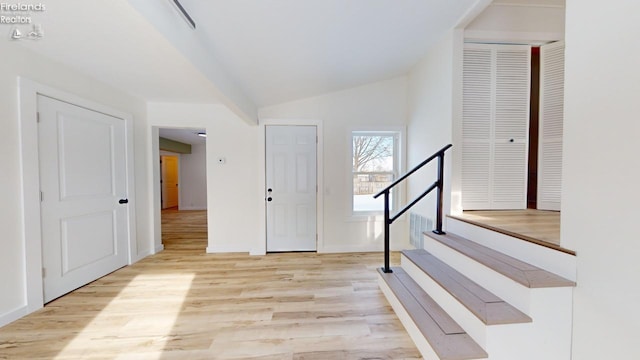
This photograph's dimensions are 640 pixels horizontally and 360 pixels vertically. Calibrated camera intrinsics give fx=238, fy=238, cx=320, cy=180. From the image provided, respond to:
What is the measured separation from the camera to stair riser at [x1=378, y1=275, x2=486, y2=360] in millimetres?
1461

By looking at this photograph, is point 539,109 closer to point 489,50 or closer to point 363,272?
point 489,50

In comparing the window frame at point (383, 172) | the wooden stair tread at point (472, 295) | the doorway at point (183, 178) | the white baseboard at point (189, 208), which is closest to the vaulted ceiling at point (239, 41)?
the window frame at point (383, 172)

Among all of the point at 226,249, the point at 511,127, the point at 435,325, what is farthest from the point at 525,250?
the point at 226,249

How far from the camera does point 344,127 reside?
12.0 ft

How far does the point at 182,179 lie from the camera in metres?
8.52

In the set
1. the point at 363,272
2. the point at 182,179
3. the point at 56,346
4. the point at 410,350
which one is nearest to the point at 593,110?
the point at 410,350

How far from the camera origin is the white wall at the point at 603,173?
1.11 m

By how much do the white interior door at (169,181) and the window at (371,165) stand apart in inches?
308

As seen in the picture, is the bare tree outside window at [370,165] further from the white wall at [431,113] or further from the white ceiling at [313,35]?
the white ceiling at [313,35]

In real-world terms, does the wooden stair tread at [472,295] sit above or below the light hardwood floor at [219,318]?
above

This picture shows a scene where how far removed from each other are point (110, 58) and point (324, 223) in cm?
307

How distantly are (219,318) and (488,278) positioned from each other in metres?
2.12

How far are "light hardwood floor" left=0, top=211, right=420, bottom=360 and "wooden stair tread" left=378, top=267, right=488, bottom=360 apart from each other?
0.22 meters

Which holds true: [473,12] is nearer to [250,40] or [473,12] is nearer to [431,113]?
[431,113]
